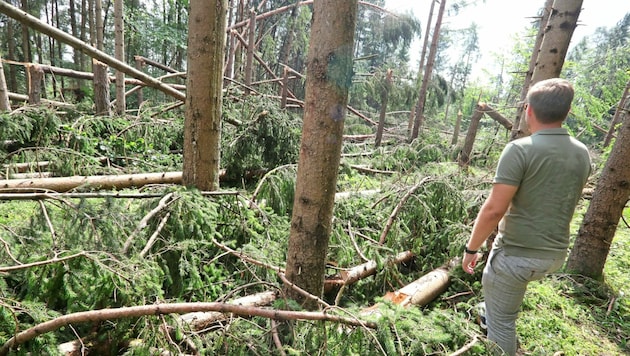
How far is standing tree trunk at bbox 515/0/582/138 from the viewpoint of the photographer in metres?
2.93

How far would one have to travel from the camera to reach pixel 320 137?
1.65 m

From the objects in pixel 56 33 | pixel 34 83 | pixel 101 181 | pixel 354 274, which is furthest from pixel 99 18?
pixel 354 274

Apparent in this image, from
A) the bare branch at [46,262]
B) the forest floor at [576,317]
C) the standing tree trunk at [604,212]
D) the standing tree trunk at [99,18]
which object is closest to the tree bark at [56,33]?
the bare branch at [46,262]

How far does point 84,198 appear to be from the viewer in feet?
7.11

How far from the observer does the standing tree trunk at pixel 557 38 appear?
2.93 metres

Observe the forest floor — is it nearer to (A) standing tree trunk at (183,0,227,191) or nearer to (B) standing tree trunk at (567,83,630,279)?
(B) standing tree trunk at (567,83,630,279)

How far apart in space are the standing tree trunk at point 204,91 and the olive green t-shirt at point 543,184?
2.62 metres

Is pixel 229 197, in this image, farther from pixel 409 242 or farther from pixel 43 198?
pixel 409 242

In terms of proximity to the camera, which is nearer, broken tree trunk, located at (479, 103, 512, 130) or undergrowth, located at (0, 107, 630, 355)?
undergrowth, located at (0, 107, 630, 355)

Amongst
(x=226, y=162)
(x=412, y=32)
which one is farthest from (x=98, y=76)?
(x=412, y=32)

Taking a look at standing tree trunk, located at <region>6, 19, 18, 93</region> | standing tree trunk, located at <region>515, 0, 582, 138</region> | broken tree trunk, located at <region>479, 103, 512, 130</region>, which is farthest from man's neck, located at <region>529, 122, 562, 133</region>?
standing tree trunk, located at <region>6, 19, 18, 93</region>

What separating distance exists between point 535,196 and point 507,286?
64 centimetres

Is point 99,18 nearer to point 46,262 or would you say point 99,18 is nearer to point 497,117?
point 46,262

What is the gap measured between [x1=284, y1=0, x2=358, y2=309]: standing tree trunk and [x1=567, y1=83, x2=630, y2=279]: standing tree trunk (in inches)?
155
